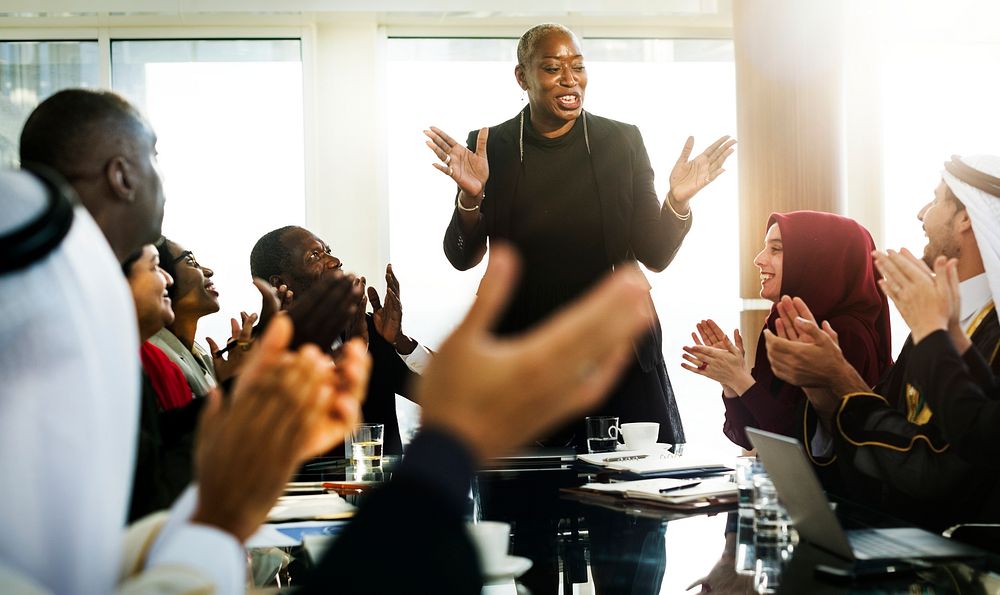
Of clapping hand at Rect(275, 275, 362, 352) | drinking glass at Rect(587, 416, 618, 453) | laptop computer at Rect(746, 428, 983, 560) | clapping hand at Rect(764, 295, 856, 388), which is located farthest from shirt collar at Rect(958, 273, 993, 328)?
clapping hand at Rect(275, 275, 362, 352)

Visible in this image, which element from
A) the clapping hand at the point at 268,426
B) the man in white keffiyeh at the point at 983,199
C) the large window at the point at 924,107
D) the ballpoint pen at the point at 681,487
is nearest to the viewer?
the clapping hand at the point at 268,426

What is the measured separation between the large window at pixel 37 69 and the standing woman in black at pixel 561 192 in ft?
11.4

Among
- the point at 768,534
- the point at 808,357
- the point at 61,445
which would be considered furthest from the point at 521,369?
the point at 808,357

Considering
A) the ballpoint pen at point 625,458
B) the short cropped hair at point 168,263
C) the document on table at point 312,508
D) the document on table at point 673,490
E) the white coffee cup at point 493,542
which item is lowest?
the ballpoint pen at point 625,458

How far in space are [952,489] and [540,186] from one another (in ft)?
6.65

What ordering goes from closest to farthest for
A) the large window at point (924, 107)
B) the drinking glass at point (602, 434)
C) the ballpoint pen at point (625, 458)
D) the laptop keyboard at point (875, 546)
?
the laptop keyboard at point (875, 546) < the ballpoint pen at point (625, 458) < the drinking glass at point (602, 434) < the large window at point (924, 107)

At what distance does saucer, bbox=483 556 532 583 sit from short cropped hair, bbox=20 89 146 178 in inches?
28.7

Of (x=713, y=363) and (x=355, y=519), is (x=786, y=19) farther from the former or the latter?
(x=355, y=519)

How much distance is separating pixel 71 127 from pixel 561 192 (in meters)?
2.48

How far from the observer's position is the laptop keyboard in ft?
4.58

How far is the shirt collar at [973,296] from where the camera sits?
2.22 metres

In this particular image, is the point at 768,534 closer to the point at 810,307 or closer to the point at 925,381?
the point at 925,381

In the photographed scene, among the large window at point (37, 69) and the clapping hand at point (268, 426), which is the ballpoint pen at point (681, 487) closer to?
the clapping hand at point (268, 426)

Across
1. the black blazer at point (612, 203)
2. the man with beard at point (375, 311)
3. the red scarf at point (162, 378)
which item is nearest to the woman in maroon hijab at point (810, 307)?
the black blazer at point (612, 203)
